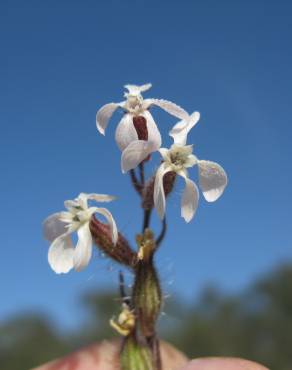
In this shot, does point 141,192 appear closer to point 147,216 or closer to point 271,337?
point 147,216

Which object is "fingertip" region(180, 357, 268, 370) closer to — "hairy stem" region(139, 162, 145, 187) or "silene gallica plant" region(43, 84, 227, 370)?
"silene gallica plant" region(43, 84, 227, 370)

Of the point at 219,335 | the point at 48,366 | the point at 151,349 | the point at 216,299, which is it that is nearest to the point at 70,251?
the point at 151,349

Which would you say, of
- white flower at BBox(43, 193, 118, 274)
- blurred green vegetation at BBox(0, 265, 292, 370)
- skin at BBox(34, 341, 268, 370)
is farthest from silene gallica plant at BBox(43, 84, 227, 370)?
blurred green vegetation at BBox(0, 265, 292, 370)

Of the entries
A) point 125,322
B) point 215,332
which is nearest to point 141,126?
point 125,322

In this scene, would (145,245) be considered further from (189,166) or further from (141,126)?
(141,126)

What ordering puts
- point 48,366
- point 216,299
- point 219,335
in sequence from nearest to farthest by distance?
1. point 48,366
2. point 219,335
3. point 216,299

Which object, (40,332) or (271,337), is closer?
(271,337)
